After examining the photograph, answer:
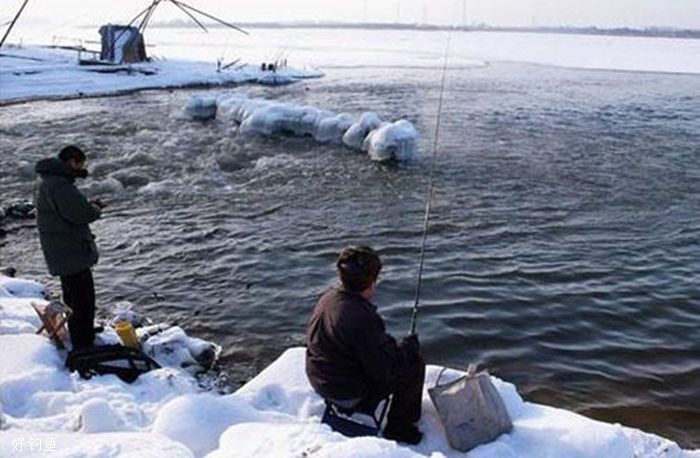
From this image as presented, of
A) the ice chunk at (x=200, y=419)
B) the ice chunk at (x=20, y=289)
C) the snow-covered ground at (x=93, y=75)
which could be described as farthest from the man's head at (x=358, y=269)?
the snow-covered ground at (x=93, y=75)

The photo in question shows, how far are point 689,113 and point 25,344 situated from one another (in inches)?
1048

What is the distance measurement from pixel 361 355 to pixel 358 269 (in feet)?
1.93

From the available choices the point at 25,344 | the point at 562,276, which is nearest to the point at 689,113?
the point at 562,276

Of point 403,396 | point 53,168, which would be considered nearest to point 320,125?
point 53,168

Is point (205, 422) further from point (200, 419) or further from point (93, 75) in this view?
point (93, 75)

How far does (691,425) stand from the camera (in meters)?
6.80

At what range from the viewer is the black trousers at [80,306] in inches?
265

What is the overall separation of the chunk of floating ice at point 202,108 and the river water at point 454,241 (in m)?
1.58

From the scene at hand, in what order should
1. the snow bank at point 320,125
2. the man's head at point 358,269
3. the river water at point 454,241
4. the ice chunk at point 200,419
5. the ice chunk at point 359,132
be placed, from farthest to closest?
1. the ice chunk at point 359,132
2. the snow bank at point 320,125
3. the river water at point 454,241
4. the ice chunk at point 200,419
5. the man's head at point 358,269

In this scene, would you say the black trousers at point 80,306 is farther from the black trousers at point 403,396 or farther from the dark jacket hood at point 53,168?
Result: the black trousers at point 403,396

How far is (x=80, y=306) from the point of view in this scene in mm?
6773

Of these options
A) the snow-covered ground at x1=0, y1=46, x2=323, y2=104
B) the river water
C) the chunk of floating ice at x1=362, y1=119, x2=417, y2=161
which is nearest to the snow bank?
the chunk of floating ice at x1=362, y1=119, x2=417, y2=161

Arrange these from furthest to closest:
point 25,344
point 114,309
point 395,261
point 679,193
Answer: point 679,193, point 395,261, point 114,309, point 25,344

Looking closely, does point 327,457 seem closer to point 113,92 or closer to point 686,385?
point 686,385
